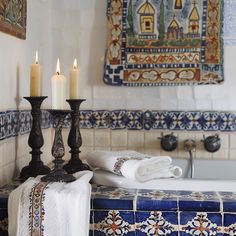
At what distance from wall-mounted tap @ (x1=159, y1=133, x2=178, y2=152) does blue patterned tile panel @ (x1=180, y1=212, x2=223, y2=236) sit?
80cm

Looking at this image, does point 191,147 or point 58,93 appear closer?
point 58,93

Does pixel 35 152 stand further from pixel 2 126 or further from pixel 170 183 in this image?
pixel 170 183

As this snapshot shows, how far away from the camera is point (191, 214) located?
3.68 ft

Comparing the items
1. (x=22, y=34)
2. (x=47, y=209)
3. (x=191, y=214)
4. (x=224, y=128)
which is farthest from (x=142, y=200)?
(x=224, y=128)

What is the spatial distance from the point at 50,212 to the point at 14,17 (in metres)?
0.66

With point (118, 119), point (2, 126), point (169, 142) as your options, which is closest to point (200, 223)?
point (2, 126)

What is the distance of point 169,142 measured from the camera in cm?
192

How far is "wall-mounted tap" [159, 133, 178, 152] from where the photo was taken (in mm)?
1918

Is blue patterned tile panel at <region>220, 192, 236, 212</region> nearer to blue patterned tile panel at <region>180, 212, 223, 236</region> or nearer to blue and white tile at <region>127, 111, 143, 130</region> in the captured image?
blue patterned tile panel at <region>180, 212, 223, 236</region>

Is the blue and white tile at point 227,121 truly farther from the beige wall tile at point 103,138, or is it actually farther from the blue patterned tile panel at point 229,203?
the blue patterned tile panel at point 229,203

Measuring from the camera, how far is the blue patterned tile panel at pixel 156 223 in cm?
113

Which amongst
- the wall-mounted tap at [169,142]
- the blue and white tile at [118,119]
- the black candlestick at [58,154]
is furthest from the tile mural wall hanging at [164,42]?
the black candlestick at [58,154]

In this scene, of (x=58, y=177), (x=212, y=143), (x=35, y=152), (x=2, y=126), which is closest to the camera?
(x=58, y=177)

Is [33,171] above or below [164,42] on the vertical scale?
below
